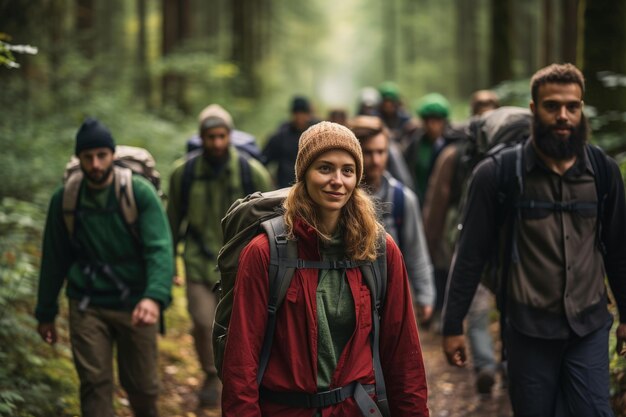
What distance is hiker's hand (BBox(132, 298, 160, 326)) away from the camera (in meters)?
5.90

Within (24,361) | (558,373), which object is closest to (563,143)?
(558,373)

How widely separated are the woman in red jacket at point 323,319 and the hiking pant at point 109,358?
Result: 269 cm

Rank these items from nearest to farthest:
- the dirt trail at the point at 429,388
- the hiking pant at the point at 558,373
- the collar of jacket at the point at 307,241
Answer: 1. the collar of jacket at the point at 307,241
2. the hiking pant at the point at 558,373
3. the dirt trail at the point at 429,388

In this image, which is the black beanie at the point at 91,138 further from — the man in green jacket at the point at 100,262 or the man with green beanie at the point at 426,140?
the man with green beanie at the point at 426,140

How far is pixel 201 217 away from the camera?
786 cm

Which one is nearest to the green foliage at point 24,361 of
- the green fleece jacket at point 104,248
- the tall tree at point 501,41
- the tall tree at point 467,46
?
the green fleece jacket at point 104,248

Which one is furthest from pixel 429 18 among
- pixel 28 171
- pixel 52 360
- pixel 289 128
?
pixel 52 360

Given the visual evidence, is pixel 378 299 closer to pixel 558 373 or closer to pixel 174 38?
pixel 558 373

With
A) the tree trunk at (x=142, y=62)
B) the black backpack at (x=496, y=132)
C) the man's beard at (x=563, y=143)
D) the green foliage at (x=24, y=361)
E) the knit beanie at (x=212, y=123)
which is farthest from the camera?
the tree trunk at (x=142, y=62)

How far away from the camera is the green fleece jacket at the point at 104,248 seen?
6.23m

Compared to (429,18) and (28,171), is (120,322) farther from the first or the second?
(429,18)

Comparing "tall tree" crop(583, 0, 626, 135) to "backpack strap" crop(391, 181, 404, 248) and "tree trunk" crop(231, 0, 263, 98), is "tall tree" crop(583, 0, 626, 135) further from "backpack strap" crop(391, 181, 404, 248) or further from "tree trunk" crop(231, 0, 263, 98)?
"tree trunk" crop(231, 0, 263, 98)

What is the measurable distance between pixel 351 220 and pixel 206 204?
413cm

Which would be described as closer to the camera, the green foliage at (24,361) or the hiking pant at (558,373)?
the hiking pant at (558,373)
